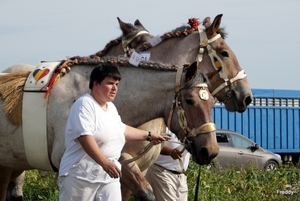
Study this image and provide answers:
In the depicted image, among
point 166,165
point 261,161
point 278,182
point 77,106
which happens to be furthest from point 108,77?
point 261,161

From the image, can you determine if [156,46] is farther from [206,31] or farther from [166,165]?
[166,165]

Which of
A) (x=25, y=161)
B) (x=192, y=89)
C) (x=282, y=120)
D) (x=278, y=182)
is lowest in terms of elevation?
(x=282, y=120)

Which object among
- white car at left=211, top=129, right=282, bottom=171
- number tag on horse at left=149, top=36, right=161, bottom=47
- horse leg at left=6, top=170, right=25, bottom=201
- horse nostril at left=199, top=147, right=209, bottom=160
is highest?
number tag on horse at left=149, top=36, right=161, bottom=47

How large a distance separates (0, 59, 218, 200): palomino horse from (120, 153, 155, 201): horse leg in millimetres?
421

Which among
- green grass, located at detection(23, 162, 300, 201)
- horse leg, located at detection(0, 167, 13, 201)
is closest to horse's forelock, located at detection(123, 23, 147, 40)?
green grass, located at detection(23, 162, 300, 201)

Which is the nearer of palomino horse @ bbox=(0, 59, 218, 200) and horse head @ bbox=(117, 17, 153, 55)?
palomino horse @ bbox=(0, 59, 218, 200)

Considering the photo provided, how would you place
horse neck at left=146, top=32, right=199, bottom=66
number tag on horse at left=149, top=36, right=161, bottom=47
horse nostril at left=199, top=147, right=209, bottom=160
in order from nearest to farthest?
horse nostril at left=199, top=147, right=209, bottom=160 → horse neck at left=146, top=32, right=199, bottom=66 → number tag on horse at left=149, top=36, right=161, bottom=47

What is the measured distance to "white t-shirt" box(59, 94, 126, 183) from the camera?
5395 mm

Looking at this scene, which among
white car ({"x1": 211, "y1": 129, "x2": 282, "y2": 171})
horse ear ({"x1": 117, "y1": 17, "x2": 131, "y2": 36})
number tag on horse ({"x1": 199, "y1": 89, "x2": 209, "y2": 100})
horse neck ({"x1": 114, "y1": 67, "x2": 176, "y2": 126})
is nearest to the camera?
number tag on horse ({"x1": 199, "y1": 89, "x2": 209, "y2": 100})

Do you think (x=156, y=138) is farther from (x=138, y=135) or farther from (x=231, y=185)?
(x=231, y=185)

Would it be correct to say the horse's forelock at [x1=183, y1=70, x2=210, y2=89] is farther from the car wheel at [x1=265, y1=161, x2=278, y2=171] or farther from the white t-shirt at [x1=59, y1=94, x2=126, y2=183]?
the car wheel at [x1=265, y1=161, x2=278, y2=171]

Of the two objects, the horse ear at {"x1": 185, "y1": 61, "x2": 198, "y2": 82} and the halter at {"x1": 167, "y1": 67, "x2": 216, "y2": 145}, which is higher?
the horse ear at {"x1": 185, "y1": 61, "x2": 198, "y2": 82}

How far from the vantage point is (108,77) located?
5.53 m

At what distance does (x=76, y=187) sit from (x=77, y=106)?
1.99 feet
